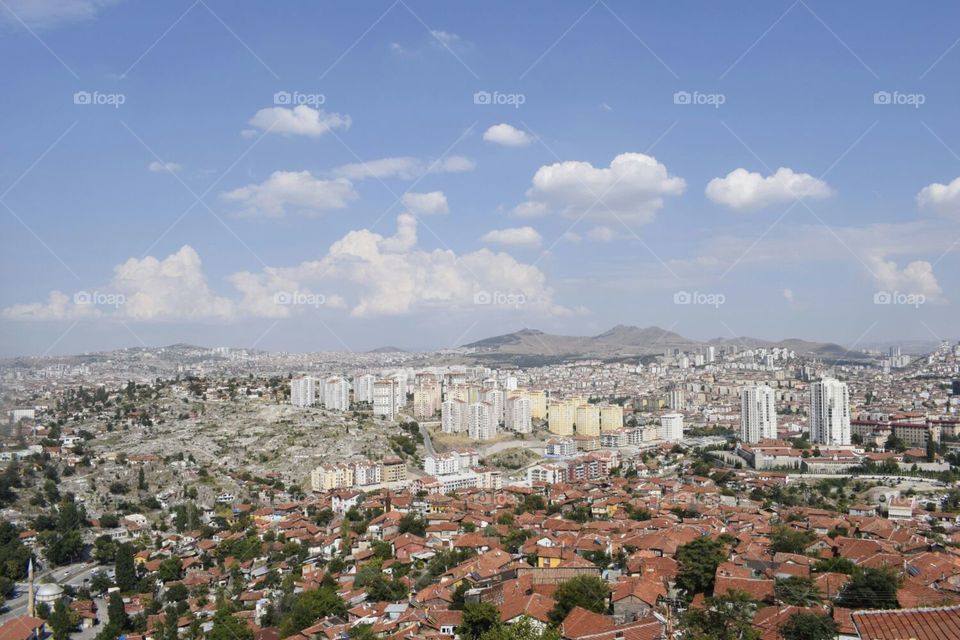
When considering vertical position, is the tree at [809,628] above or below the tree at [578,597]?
above

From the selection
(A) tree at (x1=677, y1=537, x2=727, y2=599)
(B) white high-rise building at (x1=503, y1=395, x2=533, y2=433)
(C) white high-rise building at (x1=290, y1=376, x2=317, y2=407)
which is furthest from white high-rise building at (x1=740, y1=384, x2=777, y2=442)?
(A) tree at (x1=677, y1=537, x2=727, y2=599)

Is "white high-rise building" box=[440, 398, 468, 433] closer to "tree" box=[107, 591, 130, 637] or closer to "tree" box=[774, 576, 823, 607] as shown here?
"tree" box=[107, 591, 130, 637]

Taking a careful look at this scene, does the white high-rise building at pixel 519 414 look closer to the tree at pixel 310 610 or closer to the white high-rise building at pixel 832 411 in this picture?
the white high-rise building at pixel 832 411

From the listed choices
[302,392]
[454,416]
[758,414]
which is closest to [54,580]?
[454,416]

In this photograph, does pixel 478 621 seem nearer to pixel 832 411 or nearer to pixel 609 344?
pixel 832 411

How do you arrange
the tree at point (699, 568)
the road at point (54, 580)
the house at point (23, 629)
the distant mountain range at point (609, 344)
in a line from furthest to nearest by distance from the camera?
1. the distant mountain range at point (609, 344)
2. the road at point (54, 580)
3. the house at point (23, 629)
4. the tree at point (699, 568)

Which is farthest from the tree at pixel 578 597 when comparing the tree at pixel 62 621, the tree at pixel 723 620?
the tree at pixel 62 621

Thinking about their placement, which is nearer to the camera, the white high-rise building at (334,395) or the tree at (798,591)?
the tree at (798,591)

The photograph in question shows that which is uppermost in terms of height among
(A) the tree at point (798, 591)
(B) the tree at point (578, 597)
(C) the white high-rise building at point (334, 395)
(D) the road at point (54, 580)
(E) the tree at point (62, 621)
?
(C) the white high-rise building at point (334, 395)
